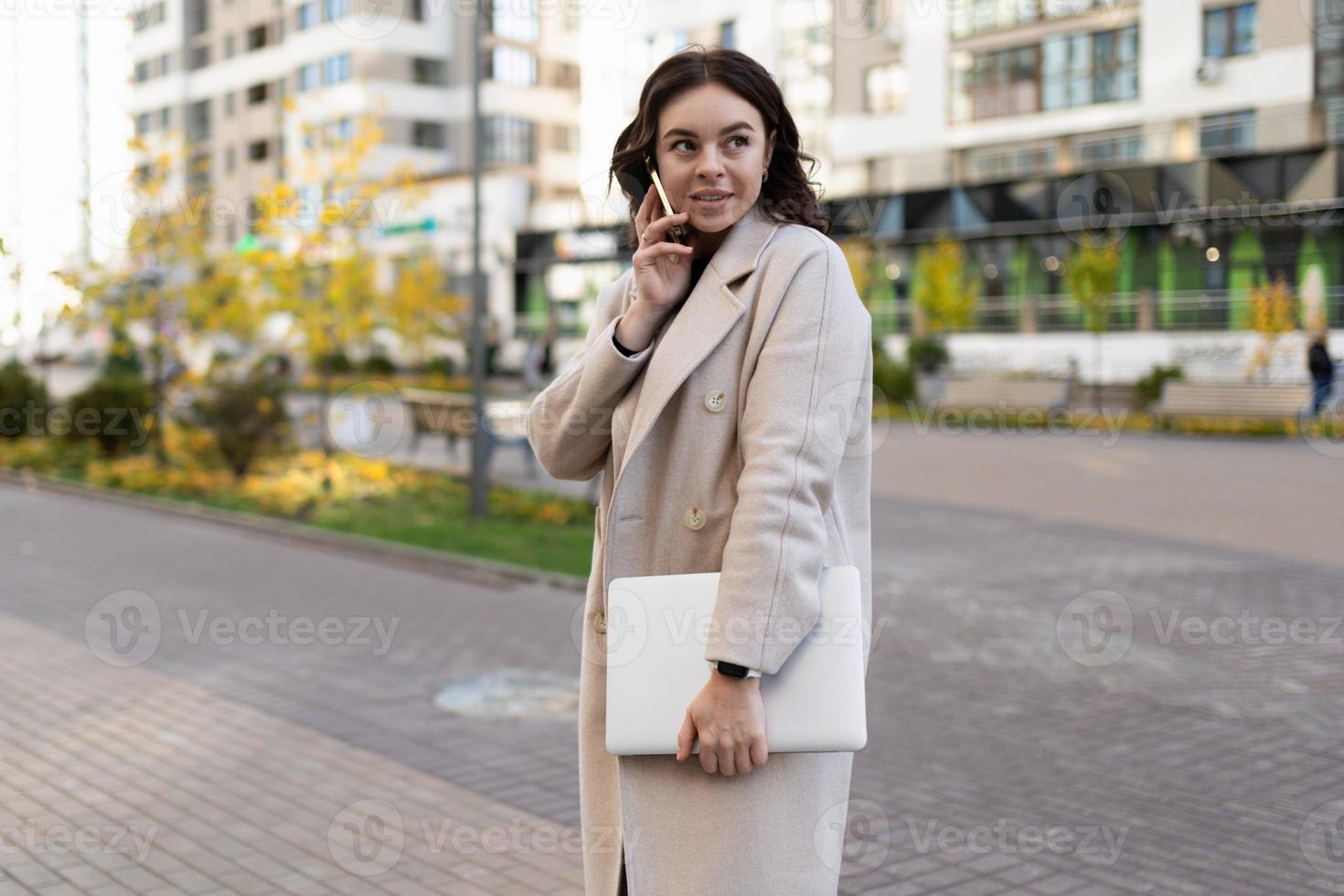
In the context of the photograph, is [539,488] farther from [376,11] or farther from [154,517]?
[376,11]

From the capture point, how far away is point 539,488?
14797mm

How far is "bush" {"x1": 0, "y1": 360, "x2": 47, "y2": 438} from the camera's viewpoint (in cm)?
2094

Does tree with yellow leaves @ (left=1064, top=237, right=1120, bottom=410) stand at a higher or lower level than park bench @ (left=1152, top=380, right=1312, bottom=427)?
higher

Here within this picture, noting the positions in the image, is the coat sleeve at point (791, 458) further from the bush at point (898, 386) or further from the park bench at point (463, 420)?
the bush at point (898, 386)

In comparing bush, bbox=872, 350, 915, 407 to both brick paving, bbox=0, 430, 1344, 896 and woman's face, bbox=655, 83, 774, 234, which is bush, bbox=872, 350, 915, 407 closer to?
brick paving, bbox=0, 430, 1344, 896

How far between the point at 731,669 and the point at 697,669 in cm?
11

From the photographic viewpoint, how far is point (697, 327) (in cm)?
233

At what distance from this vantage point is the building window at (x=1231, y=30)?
35.9m

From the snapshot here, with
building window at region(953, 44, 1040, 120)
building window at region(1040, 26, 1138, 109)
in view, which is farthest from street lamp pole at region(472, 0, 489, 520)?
building window at region(953, 44, 1040, 120)

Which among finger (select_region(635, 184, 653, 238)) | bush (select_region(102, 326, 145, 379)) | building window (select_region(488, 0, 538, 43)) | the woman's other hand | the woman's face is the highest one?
building window (select_region(488, 0, 538, 43))

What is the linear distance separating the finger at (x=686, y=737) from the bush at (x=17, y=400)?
68.0 feet

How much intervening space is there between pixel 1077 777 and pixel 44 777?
3972 millimetres

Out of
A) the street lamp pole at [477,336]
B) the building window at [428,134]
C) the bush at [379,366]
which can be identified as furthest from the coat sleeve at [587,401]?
the building window at [428,134]

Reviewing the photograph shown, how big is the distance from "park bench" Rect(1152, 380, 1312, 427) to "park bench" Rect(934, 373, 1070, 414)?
2205 millimetres
